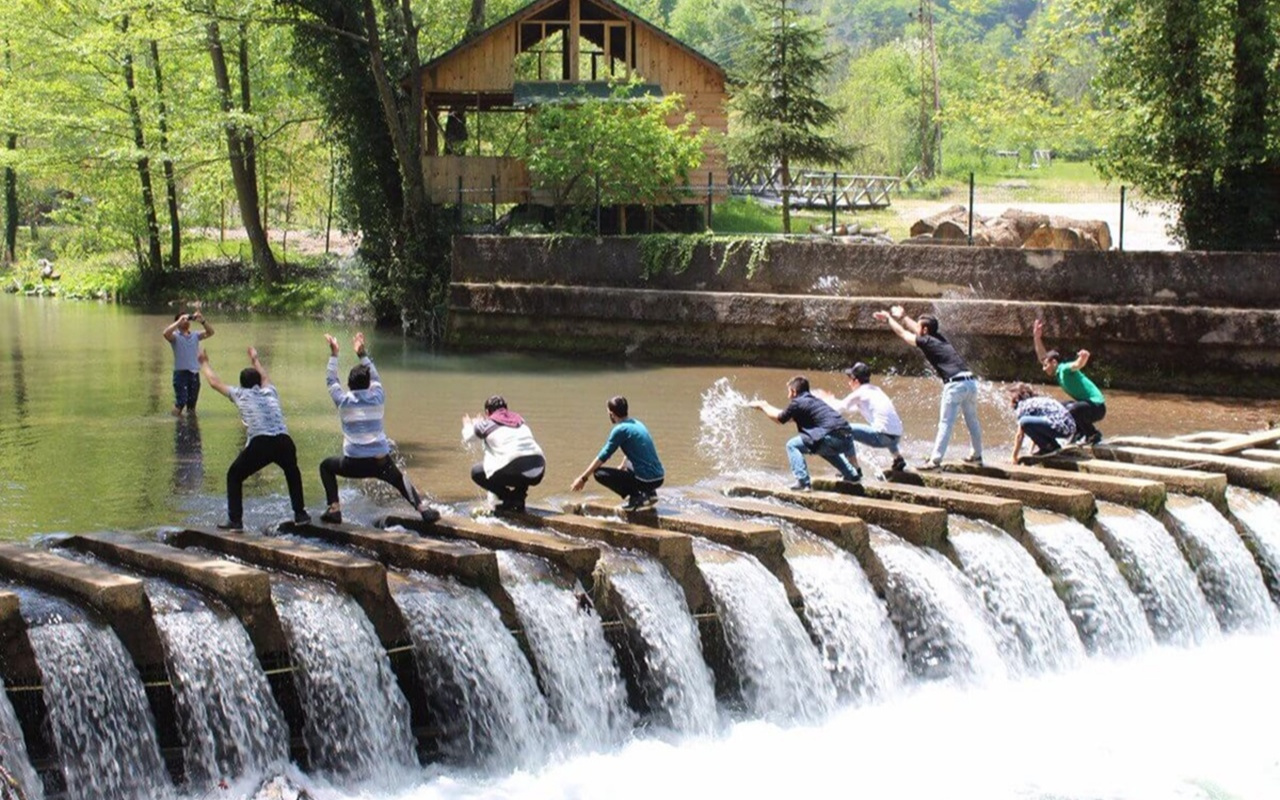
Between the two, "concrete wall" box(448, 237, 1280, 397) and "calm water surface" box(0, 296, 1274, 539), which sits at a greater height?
"concrete wall" box(448, 237, 1280, 397)

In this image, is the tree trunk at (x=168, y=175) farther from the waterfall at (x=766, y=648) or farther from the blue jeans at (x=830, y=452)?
the waterfall at (x=766, y=648)

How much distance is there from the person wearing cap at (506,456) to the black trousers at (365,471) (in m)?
0.73

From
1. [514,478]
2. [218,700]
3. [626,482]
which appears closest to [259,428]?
[514,478]

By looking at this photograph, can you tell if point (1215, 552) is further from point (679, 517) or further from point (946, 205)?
point (946, 205)

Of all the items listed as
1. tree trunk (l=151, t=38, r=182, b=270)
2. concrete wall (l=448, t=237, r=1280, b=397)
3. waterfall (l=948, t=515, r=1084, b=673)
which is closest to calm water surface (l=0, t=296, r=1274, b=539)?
concrete wall (l=448, t=237, r=1280, b=397)

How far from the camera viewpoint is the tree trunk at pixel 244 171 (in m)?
45.7

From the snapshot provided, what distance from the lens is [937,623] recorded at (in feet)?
48.3

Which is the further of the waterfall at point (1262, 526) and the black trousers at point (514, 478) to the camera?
the waterfall at point (1262, 526)

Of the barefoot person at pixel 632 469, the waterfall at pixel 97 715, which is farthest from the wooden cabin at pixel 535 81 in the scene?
the waterfall at pixel 97 715

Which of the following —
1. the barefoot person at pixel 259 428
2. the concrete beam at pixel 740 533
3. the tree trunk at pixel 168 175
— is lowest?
the concrete beam at pixel 740 533

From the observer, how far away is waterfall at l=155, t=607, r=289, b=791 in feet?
37.7

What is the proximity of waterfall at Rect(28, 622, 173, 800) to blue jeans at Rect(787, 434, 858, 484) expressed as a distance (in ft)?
24.6

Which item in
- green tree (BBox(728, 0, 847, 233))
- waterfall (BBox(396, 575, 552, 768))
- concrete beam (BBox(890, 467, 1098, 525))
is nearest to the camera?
waterfall (BBox(396, 575, 552, 768))

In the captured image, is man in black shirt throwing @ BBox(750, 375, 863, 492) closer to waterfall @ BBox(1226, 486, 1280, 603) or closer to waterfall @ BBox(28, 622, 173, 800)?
waterfall @ BBox(1226, 486, 1280, 603)
